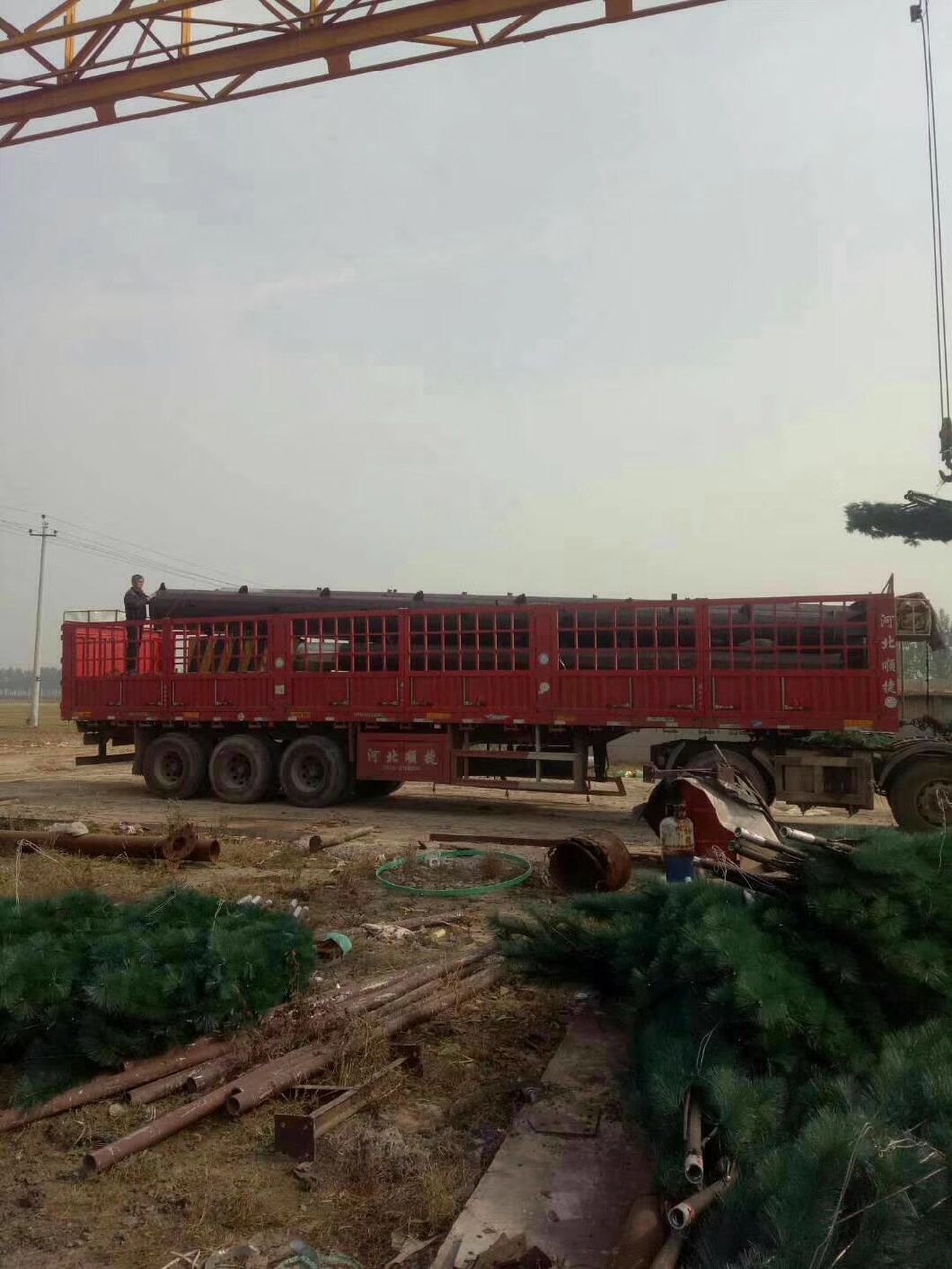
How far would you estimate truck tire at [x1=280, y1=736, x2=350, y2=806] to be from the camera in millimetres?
14047

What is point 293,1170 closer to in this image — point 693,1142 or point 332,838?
point 693,1142

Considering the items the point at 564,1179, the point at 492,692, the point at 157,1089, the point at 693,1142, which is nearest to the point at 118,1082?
the point at 157,1089

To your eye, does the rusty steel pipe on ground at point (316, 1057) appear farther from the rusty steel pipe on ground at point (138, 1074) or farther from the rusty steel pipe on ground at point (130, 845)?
the rusty steel pipe on ground at point (130, 845)

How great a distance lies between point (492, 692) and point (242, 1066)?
8.86 meters

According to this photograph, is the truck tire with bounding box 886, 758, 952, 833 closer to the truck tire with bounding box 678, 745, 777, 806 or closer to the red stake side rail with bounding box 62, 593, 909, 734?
the red stake side rail with bounding box 62, 593, 909, 734

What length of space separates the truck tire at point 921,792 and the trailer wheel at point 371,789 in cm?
719

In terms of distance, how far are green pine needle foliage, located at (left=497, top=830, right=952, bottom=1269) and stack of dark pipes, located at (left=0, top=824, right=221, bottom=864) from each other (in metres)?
4.86

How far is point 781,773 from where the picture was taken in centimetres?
1142

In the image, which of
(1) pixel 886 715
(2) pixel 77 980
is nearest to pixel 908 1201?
(2) pixel 77 980

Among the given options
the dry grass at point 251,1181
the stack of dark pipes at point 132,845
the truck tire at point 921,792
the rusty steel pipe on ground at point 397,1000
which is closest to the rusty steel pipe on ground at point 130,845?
the stack of dark pipes at point 132,845

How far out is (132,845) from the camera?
9.12 m

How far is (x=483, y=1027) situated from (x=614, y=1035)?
0.67 meters

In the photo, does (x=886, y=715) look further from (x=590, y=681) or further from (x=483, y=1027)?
(x=483, y=1027)

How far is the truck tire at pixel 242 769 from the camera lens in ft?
47.6
